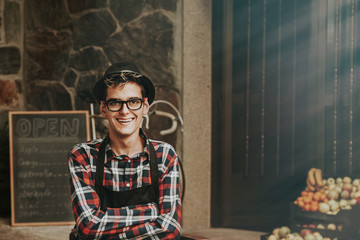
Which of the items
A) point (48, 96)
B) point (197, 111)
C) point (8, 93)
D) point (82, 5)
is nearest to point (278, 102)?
point (197, 111)

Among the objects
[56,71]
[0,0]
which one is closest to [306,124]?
[56,71]

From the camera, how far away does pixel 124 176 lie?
1723 millimetres

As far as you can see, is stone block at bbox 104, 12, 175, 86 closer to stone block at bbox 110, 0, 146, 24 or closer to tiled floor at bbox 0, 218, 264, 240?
stone block at bbox 110, 0, 146, 24

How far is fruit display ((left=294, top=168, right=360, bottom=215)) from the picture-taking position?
9.71 ft

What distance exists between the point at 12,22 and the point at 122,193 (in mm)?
2722

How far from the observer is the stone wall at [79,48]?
11.6 ft

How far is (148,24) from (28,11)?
→ 1.14m

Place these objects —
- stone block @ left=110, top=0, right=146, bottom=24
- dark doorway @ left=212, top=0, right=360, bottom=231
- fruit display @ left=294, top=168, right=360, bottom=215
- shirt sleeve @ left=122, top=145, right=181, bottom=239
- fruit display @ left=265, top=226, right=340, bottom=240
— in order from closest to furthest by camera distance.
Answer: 1. shirt sleeve @ left=122, top=145, right=181, bottom=239
2. fruit display @ left=265, top=226, right=340, bottom=240
3. fruit display @ left=294, top=168, right=360, bottom=215
4. dark doorway @ left=212, top=0, right=360, bottom=231
5. stone block @ left=110, top=0, right=146, bottom=24

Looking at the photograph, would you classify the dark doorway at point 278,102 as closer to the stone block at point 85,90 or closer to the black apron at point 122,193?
the stone block at point 85,90

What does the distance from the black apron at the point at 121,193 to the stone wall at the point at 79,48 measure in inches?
71.9

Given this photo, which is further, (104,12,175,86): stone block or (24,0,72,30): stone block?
(24,0,72,30): stone block

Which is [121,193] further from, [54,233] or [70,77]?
[70,77]

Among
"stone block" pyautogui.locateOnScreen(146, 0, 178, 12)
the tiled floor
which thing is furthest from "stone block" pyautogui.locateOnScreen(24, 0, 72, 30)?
the tiled floor

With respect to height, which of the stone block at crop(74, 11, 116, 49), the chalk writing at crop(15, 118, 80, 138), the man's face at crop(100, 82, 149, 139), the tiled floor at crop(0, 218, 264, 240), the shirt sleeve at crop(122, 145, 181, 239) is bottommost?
the tiled floor at crop(0, 218, 264, 240)
